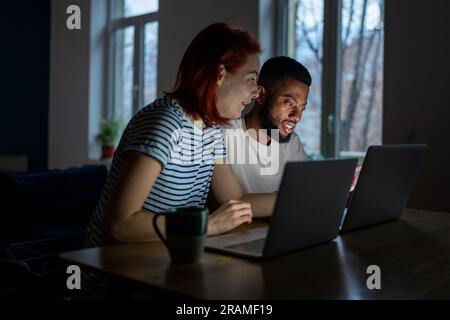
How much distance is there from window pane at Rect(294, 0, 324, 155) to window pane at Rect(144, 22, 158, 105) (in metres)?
1.51

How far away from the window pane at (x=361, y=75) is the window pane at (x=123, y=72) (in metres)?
2.26

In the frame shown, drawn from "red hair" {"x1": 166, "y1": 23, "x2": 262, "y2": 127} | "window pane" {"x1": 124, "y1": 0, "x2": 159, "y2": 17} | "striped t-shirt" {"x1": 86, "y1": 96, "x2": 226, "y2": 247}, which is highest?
"window pane" {"x1": 124, "y1": 0, "x2": 159, "y2": 17}

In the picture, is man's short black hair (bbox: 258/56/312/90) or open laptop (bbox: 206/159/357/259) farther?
man's short black hair (bbox: 258/56/312/90)

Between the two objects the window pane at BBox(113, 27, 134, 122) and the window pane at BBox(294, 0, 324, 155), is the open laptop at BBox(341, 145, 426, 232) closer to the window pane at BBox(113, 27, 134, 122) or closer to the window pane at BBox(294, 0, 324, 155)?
the window pane at BBox(294, 0, 324, 155)

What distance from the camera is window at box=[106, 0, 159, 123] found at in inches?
174

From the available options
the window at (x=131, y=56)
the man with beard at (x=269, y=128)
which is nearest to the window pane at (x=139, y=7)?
the window at (x=131, y=56)

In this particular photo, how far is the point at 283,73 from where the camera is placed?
5.76ft

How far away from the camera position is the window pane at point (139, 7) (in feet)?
14.4
